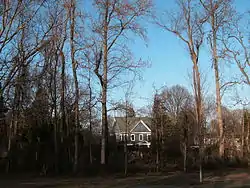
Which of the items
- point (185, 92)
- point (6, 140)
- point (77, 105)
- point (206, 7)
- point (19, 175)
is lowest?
point (19, 175)

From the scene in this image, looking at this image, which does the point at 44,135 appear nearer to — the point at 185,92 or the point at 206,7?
the point at 206,7

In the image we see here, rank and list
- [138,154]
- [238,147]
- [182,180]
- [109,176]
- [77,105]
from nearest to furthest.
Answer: [182,180] → [109,176] → [77,105] → [138,154] → [238,147]

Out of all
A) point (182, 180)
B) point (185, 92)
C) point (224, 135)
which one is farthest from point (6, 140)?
point (185, 92)

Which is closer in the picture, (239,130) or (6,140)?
(6,140)

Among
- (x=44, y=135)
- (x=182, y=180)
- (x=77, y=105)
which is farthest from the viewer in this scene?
(x=44, y=135)

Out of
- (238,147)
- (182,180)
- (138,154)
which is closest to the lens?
(182,180)

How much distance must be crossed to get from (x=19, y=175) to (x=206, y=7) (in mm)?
22432

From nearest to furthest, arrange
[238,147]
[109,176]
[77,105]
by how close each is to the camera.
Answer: [109,176] < [77,105] < [238,147]

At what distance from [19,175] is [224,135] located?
63.5ft

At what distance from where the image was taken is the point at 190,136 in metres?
32.0

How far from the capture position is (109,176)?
23203 mm

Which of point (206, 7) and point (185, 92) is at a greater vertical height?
point (206, 7)

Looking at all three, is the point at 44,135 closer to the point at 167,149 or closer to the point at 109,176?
the point at 109,176

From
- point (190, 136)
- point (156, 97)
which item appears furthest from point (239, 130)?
point (156, 97)
